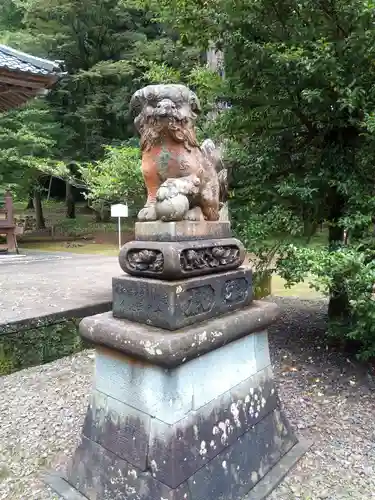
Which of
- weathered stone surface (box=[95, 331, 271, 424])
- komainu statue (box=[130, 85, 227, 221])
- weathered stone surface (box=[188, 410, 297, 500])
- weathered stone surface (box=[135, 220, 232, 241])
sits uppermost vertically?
komainu statue (box=[130, 85, 227, 221])

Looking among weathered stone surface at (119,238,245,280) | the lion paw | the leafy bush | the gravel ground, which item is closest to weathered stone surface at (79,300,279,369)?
weathered stone surface at (119,238,245,280)

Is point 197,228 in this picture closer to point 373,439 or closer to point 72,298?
point 373,439

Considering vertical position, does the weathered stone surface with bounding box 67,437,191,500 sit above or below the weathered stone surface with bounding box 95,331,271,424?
below

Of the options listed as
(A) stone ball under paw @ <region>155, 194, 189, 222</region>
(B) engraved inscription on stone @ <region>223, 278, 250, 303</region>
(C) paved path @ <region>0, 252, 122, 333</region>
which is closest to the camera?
(A) stone ball under paw @ <region>155, 194, 189, 222</region>

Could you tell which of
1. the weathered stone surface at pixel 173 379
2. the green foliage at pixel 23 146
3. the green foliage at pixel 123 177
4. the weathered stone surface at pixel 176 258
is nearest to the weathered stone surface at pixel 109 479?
the weathered stone surface at pixel 173 379

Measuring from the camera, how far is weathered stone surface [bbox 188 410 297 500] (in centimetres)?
191

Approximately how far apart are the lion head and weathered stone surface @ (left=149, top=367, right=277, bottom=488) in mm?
1435

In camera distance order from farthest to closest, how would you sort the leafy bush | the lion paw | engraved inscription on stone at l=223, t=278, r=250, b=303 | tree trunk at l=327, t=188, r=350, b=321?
tree trunk at l=327, t=188, r=350, b=321, the leafy bush, engraved inscription on stone at l=223, t=278, r=250, b=303, the lion paw

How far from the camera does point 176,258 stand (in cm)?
188

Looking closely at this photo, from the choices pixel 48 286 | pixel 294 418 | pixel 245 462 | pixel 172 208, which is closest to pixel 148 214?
pixel 172 208

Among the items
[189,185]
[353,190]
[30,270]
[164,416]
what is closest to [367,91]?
[353,190]

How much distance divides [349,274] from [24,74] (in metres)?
5.26

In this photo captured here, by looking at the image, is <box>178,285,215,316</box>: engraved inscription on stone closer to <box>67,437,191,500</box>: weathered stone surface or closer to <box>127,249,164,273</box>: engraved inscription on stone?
<box>127,249,164,273</box>: engraved inscription on stone

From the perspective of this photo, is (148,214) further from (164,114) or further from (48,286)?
(48,286)
